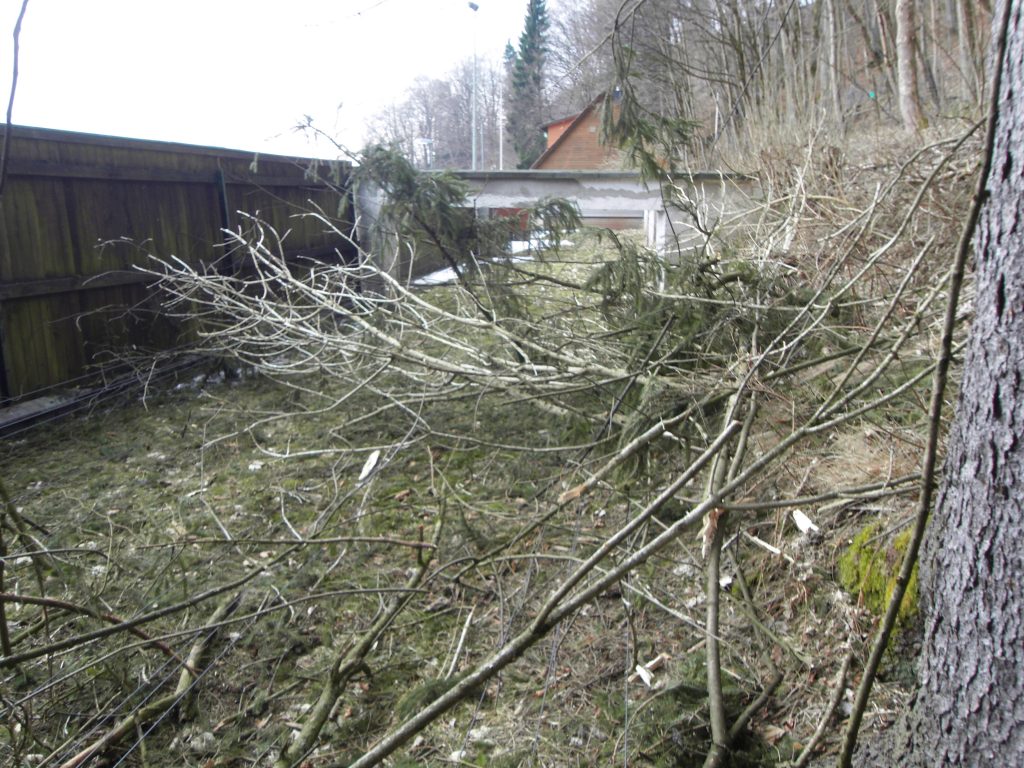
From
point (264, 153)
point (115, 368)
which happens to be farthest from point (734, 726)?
point (264, 153)

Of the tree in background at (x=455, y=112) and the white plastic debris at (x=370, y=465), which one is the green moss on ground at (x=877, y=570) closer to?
the white plastic debris at (x=370, y=465)

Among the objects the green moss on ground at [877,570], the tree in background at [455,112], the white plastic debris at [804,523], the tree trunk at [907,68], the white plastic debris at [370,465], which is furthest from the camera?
the tree in background at [455,112]

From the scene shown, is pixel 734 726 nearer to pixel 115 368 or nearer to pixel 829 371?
pixel 829 371

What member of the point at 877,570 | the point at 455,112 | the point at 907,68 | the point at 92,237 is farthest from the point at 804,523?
the point at 455,112

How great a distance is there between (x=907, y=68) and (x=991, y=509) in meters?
9.65

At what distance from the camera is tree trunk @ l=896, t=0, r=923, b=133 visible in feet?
30.5

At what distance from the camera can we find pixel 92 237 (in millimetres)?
6332

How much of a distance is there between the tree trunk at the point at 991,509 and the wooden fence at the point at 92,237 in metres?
4.98

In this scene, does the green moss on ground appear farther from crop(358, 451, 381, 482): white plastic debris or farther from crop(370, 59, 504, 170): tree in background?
crop(370, 59, 504, 170): tree in background

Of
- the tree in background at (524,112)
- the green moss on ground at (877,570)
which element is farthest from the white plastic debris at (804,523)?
the tree in background at (524,112)

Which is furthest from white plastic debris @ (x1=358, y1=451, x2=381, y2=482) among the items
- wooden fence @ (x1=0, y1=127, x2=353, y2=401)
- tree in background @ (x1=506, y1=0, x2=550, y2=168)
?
tree in background @ (x1=506, y1=0, x2=550, y2=168)

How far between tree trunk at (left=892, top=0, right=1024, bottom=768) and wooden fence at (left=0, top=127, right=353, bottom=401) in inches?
196

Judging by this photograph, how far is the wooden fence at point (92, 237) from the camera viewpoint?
5637mm

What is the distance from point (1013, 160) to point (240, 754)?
2669 mm
